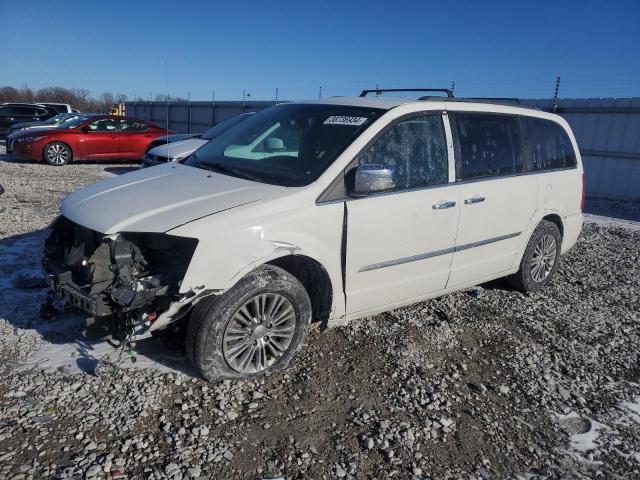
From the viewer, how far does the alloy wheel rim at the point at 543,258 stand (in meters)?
5.29

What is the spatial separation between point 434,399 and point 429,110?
87.0 inches

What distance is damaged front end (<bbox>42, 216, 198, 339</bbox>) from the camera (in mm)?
2947

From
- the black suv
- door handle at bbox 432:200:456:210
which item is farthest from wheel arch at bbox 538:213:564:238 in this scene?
the black suv

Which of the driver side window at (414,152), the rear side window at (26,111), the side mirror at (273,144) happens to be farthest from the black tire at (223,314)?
the rear side window at (26,111)

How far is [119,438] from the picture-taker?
2.76 m

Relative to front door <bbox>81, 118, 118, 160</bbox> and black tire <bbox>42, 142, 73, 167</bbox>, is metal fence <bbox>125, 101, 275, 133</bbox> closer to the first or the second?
front door <bbox>81, 118, 118, 160</bbox>

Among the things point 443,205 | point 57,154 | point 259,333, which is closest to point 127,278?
point 259,333

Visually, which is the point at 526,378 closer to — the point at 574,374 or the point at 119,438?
the point at 574,374

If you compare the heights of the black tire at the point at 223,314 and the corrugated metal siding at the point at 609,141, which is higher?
the corrugated metal siding at the point at 609,141

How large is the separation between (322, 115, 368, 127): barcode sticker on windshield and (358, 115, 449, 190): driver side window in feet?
0.71

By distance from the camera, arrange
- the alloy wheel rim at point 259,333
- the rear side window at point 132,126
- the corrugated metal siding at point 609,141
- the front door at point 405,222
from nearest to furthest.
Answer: the alloy wheel rim at point 259,333 → the front door at point 405,222 → the corrugated metal siding at point 609,141 → the rear side window at point 132,126

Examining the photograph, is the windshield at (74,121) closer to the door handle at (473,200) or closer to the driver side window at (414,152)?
the driver side window at (414,152)

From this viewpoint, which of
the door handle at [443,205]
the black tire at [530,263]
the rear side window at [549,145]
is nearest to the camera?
the door handle at [443,205]

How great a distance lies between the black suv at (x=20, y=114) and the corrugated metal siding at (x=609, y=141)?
765 inches
